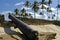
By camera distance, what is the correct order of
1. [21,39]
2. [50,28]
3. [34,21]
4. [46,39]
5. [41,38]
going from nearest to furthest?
1. [41,38]
2. [46,39]
3. [21,39]
4. [50,28]
5. [34,21]

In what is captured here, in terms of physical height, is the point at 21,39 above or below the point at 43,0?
below

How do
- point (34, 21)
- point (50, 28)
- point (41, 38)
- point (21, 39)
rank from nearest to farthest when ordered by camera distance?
point (41, 38) → point (21, 39) → point (50, 28) → point (34, 21)

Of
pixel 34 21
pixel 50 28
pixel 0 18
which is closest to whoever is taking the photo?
pixel 50 28

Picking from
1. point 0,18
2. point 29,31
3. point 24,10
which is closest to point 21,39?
point 29,31

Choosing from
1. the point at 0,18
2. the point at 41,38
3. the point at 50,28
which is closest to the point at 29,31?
the point at 41,38

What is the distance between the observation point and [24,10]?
64.2 meters

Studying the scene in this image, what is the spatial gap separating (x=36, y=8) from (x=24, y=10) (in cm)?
738

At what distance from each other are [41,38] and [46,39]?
3.36 ft

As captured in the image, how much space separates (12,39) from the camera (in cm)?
1388

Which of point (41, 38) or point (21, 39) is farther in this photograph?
point (21, 39)

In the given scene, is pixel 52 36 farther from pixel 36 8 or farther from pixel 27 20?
pixel 36 8

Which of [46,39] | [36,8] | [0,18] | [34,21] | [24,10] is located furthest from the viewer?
[24,10]

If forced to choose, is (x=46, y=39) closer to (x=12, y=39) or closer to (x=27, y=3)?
(x=12, y=39)

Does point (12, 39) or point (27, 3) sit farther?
point (27, 3)
